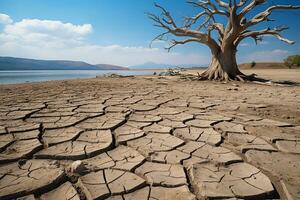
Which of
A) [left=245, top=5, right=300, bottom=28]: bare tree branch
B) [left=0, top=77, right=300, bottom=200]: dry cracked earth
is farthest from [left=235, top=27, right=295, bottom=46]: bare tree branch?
[left=0, top=77, right=300, bottom=200]: dry cracked earth

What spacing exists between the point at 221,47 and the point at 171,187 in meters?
8.83

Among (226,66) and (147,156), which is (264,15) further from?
(147,156)

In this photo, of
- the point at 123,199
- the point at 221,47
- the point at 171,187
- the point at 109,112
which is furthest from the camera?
the point at 221,47

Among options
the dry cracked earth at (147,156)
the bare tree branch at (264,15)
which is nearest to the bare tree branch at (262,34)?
the bare tree branch at (264,15)

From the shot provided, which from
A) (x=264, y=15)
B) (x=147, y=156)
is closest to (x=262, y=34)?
(x=264, y=15)

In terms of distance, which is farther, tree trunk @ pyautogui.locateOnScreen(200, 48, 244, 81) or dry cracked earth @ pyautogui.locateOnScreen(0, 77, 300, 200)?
tree trunk @ pyautogui.locateOnScreen(200, 48, 244, 81)

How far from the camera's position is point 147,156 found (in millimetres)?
1798

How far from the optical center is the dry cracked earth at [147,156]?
1341mm

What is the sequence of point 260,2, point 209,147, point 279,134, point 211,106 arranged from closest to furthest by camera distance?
point 209,147
point 279,134
point 211,106
point 260,2

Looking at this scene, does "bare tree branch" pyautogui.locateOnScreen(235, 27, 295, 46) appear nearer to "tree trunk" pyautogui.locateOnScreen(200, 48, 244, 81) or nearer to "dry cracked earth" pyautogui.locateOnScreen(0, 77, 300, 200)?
"tree trunk" pyautogui.locateOnScreen(200, 48, 244, 81)

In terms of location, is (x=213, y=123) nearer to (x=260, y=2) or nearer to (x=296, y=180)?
(x=296, y=180)

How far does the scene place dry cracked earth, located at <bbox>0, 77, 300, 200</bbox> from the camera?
4.40ft

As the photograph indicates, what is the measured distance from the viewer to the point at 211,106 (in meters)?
3.90

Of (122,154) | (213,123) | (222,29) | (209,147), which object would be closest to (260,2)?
(222,29)
